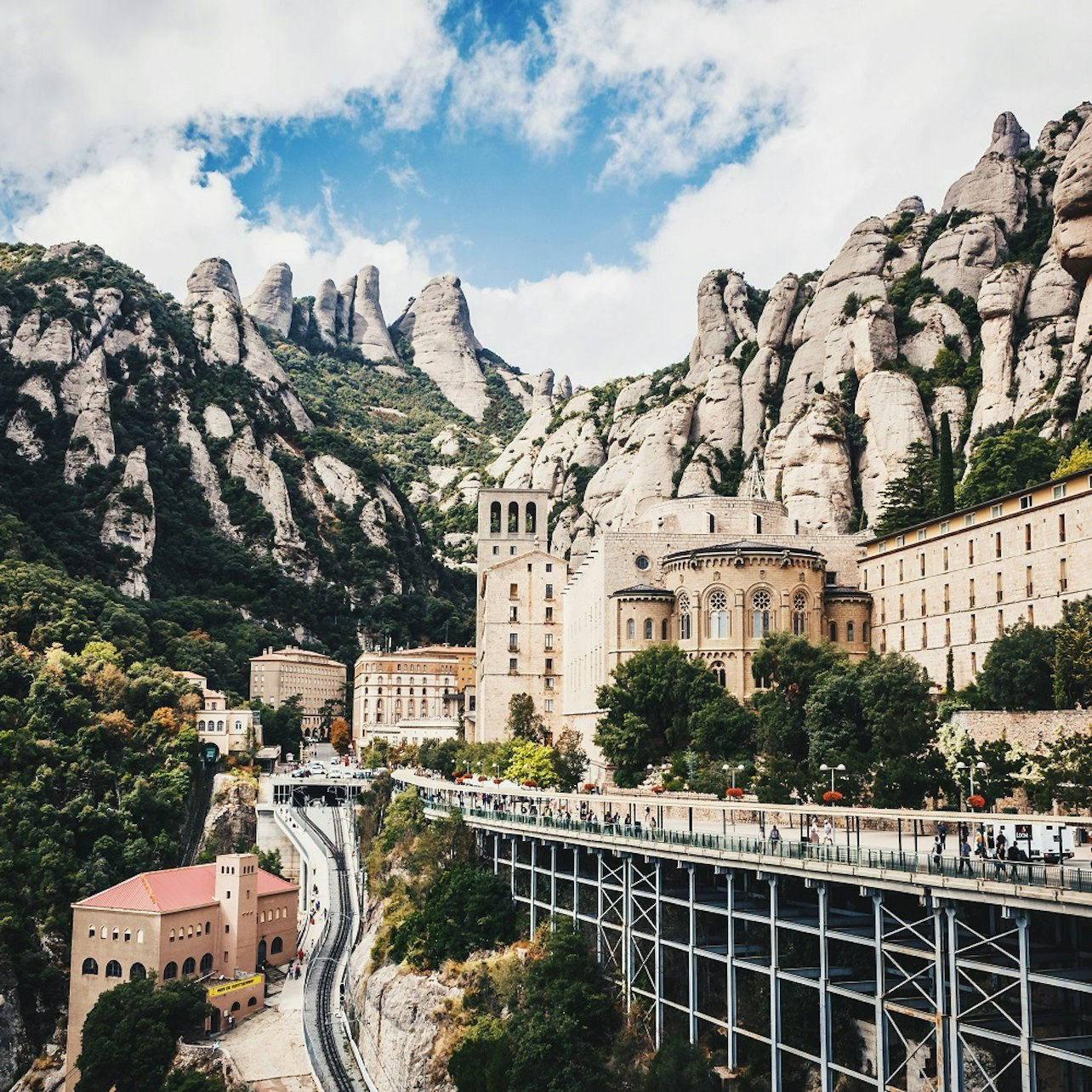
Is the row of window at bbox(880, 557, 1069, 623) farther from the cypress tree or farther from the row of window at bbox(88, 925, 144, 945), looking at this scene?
the row of window at bbox(88, 925, 144, 945)

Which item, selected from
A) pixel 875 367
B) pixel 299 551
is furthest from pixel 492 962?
pixel 299 551

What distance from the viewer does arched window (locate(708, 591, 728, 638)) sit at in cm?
7075

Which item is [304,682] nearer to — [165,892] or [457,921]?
[165,892]

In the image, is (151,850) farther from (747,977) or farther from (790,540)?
(747,977)

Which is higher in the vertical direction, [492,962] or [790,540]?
[790,540]

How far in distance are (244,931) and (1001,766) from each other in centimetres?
4174

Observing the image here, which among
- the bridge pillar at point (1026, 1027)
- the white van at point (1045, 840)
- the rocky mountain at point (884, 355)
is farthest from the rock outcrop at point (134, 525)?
the bridge pillar at point (1026, 1027)

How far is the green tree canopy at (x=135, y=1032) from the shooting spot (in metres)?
55.8

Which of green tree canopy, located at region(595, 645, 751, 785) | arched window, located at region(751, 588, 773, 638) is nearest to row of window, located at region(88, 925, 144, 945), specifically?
green tree canopy, located at region(595, 645, 751, 785)

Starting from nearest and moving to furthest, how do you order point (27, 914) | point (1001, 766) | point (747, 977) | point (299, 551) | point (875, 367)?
point (747, 977), point (1001, 766), point (27, 914), point (875, 367), point (299, 551)

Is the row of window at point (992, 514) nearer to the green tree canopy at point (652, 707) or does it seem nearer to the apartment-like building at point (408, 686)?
the green tree canopy at point (652, 707)

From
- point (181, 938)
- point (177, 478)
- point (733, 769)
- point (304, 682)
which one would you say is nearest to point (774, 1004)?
point (733, 769)

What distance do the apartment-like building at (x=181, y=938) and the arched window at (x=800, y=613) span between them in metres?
33.3

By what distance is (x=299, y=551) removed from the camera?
172 m
